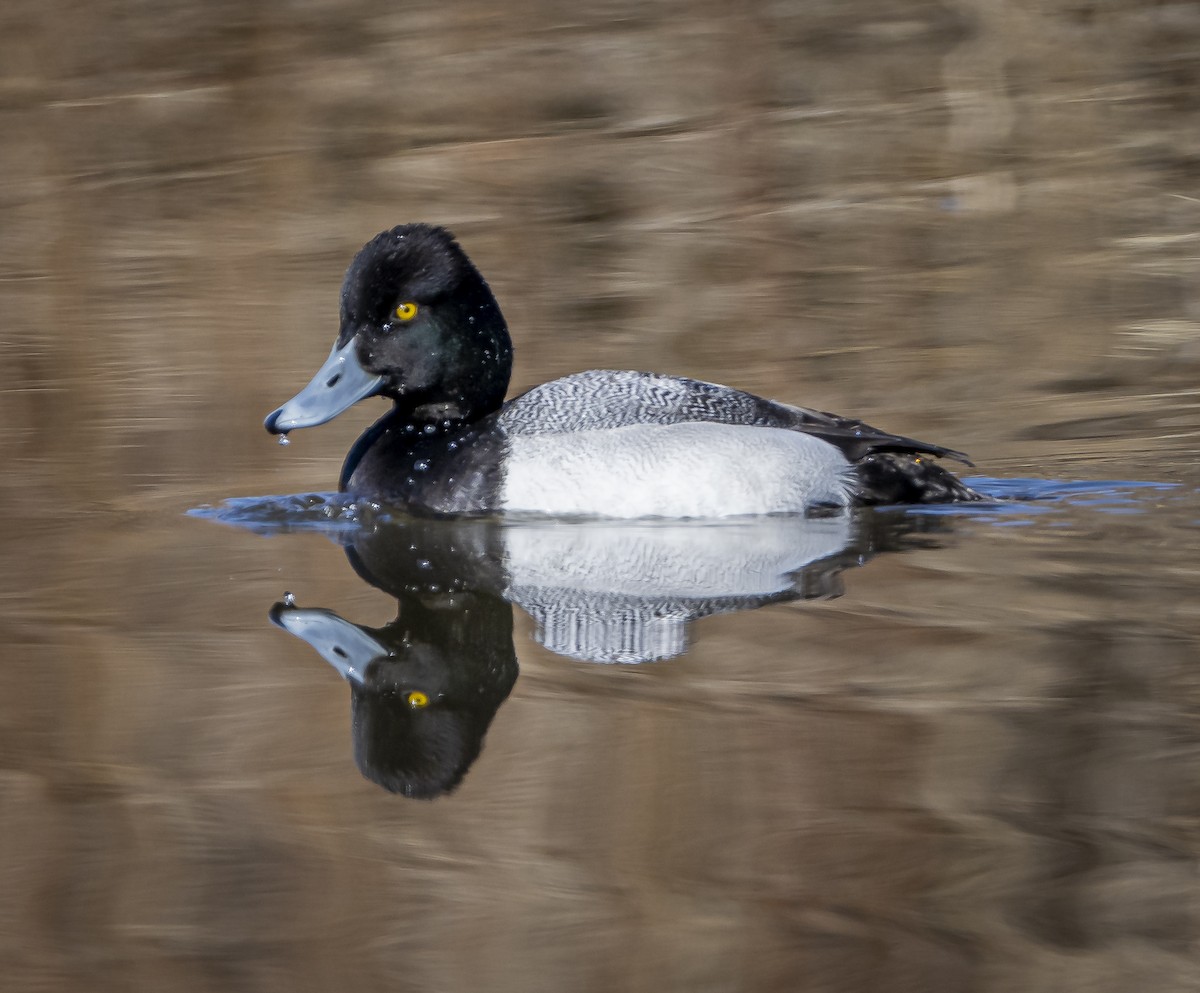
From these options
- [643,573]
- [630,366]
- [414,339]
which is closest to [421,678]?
[643,573]

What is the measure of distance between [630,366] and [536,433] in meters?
3.05

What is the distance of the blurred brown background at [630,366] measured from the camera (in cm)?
329

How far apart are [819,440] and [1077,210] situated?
6.74 m

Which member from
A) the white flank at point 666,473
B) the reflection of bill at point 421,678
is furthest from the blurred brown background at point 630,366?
the white flank at point 666,473

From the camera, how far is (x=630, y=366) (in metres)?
9.63

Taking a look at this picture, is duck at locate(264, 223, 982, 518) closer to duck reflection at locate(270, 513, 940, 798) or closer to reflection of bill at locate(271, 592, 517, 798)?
duck reflection at locate(270, 513, 940, 798)

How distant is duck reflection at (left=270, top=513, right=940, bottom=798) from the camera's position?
438 centimetres

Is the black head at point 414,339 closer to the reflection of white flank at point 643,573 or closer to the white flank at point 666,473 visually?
the white flank at point 666,473

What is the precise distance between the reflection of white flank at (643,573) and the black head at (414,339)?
840mm

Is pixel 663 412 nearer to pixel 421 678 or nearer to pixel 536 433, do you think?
pixel 536 433

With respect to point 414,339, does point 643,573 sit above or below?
below

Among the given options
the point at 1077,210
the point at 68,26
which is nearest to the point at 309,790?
the point at 1077,210

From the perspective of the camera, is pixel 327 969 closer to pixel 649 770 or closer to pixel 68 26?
pixel 649 770

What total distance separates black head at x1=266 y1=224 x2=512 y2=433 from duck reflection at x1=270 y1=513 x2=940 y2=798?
59 cm
